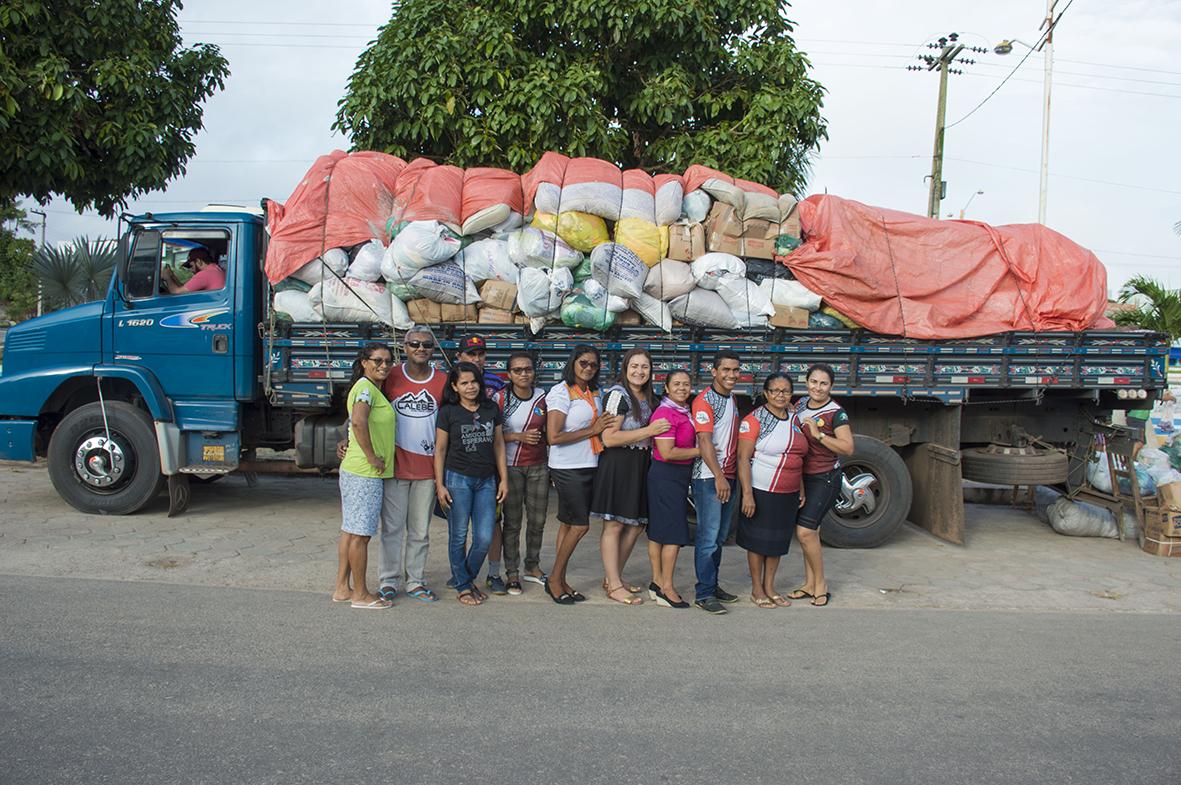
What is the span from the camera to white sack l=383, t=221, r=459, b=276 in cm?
711

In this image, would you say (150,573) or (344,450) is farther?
(150,573)

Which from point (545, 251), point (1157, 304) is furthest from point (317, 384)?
point (1157, 304)

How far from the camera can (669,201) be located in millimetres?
7406

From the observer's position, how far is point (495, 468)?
224 inches

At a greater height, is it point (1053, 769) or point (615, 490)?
point (615, 490)

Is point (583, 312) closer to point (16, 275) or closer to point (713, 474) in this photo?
point (713, 474)

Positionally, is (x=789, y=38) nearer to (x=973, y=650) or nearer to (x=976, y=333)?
(x=976, y=333)

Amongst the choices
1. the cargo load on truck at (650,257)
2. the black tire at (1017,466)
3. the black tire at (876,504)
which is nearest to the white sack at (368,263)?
the cargo load on truck at (650,257)

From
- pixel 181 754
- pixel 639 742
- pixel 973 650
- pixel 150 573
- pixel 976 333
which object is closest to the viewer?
pixel 181 754

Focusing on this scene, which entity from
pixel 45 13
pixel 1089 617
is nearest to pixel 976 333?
pixel 1089 617

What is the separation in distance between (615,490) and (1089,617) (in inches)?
126

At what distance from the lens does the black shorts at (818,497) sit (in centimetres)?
587

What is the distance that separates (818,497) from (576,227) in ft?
9.40

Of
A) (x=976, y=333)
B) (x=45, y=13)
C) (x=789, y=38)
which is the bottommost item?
(x=976, y=333)
